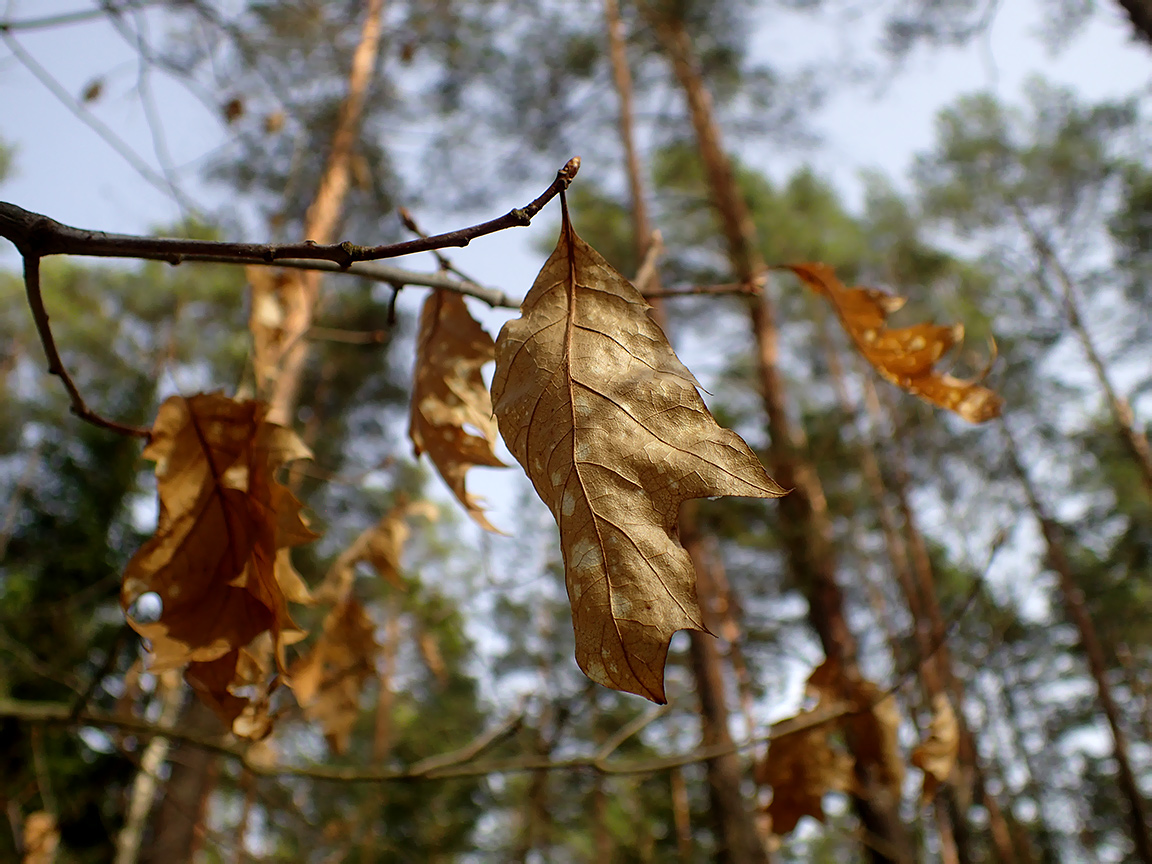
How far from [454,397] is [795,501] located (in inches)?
154

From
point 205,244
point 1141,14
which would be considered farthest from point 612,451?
point 1141,14

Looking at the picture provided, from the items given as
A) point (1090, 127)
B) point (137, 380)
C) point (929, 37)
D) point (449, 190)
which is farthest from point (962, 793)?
point (1090, 127)

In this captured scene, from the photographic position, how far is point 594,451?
444 mm

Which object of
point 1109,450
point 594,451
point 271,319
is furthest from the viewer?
point 1109,450

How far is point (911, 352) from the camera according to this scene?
82 centimetres

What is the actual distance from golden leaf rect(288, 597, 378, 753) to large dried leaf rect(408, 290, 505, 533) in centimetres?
83

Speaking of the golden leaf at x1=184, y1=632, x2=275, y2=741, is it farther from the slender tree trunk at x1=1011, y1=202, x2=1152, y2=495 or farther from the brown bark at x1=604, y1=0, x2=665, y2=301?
the slender tree trunk at x1=1011, y1=202, x2=1152, y2=495

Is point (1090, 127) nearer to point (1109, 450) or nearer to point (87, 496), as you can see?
point (1109, 450)

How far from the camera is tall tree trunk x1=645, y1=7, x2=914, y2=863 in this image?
137 inches

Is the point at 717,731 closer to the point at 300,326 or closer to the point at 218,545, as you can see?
the point at 300,326

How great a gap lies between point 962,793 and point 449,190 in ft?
24.9

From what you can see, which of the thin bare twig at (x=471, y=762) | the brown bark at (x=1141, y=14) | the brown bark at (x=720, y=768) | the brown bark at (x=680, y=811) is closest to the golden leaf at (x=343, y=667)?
the thin bare twig at (x=471, y=762)

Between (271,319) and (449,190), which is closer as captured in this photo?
(271,319)

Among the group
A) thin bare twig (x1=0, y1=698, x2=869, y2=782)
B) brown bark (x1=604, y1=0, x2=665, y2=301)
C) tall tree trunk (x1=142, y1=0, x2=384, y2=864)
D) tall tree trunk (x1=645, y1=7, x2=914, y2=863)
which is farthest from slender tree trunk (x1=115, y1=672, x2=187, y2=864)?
brown bark (x1=604, y1=0, x2=665, y2=301)
